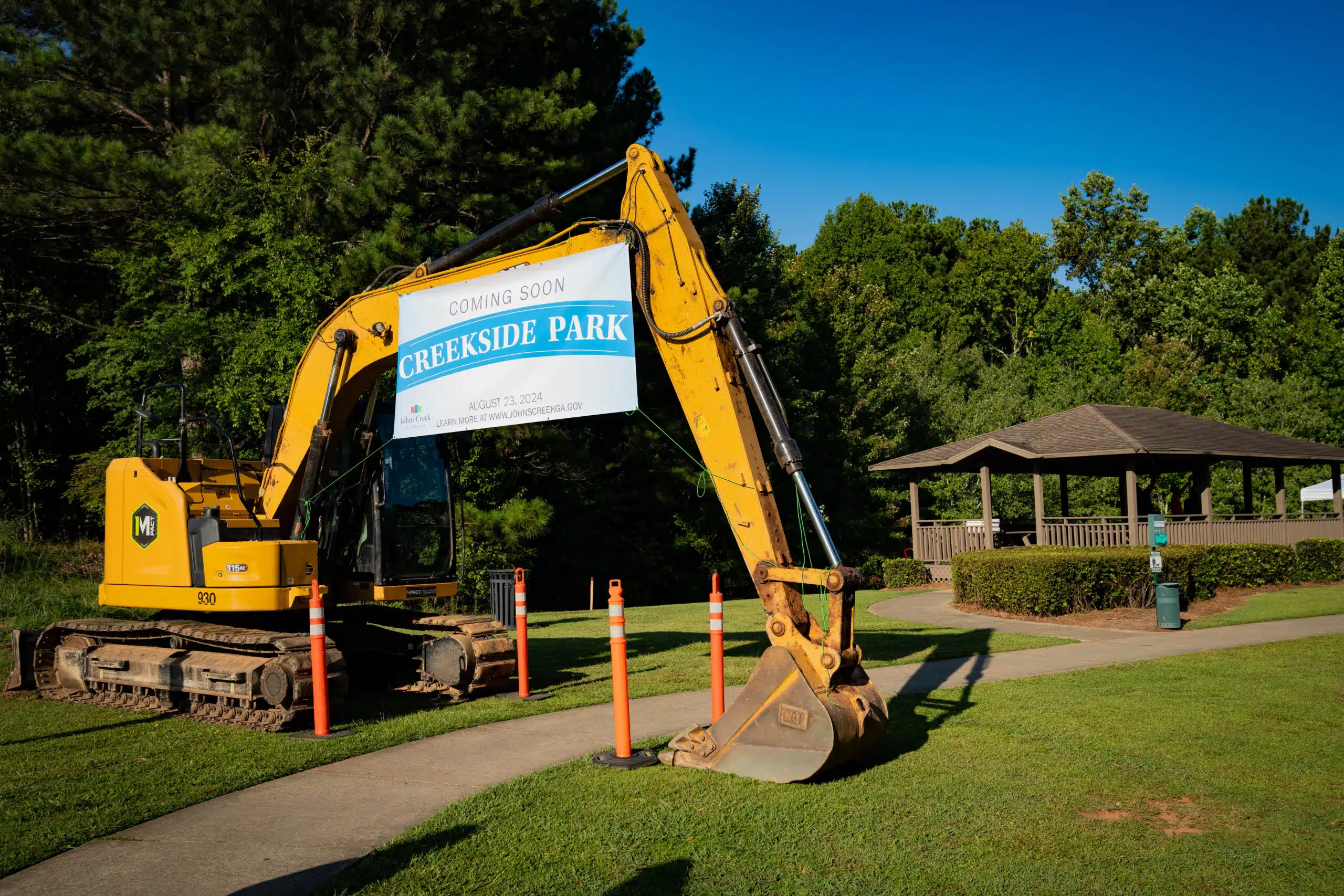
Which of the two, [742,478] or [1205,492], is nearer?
[742,478]

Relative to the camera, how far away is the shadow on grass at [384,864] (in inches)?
196

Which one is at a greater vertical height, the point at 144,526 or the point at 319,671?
the point at 144,526

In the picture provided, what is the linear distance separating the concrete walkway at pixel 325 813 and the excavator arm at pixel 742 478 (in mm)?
1574

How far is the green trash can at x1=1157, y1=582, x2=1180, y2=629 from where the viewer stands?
15734 mm

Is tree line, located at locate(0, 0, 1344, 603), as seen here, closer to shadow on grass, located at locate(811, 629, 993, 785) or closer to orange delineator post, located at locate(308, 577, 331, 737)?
orange delineator post, located at locate(308, 577, 331, 737)

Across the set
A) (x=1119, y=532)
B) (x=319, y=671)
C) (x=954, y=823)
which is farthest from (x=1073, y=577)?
(x=319, y=671)

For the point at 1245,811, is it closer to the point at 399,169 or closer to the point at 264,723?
the point at 264,723

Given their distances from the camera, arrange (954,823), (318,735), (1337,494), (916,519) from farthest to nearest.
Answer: (1337,494) < (916,519) < (318,735) < (954,823)

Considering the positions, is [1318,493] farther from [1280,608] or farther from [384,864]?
[384,864]

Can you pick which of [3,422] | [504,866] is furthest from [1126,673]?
[3,422]

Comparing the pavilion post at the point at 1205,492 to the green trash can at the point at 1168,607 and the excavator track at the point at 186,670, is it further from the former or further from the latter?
the excavator track at the point at 186,670

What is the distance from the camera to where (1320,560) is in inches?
928

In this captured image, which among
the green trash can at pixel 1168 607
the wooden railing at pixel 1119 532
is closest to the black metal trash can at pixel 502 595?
the wooden railing at pixel 1119 532

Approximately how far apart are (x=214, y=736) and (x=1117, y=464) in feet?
92.6
